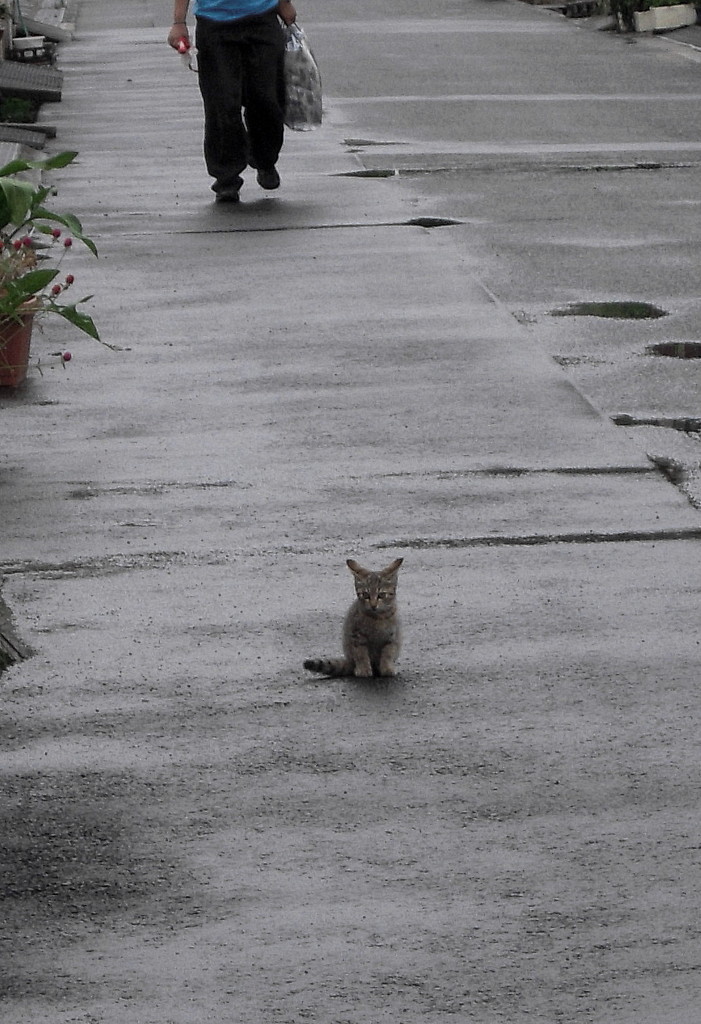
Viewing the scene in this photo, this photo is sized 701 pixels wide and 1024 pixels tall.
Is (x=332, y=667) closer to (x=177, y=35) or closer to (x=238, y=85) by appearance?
(x=238, y=85)

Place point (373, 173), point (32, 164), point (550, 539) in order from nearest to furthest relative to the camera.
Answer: point (550, 539) → point (32, 164) → point (373, 173)

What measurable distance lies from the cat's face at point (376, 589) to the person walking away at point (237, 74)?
8.52 meters

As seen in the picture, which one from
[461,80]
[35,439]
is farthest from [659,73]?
[35,439]

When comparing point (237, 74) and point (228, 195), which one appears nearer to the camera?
point (237, 74)

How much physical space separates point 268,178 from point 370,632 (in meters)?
9.18

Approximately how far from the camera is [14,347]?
8883 mm

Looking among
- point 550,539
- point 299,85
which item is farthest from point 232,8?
point 550,539

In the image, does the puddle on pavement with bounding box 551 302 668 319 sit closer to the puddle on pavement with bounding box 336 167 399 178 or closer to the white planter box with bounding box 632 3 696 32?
the puddle on pavement with bounding box 336 167 399 178

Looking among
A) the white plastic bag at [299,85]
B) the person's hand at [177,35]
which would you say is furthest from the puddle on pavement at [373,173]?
the person's hand at [177,35]

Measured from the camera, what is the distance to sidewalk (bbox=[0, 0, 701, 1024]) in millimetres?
4297

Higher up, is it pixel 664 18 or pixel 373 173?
pixel 373 173

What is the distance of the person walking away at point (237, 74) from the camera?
13672 mm

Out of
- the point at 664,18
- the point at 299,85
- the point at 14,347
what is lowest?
the point at 664,18

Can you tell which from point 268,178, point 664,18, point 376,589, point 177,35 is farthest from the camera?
point 664,18
